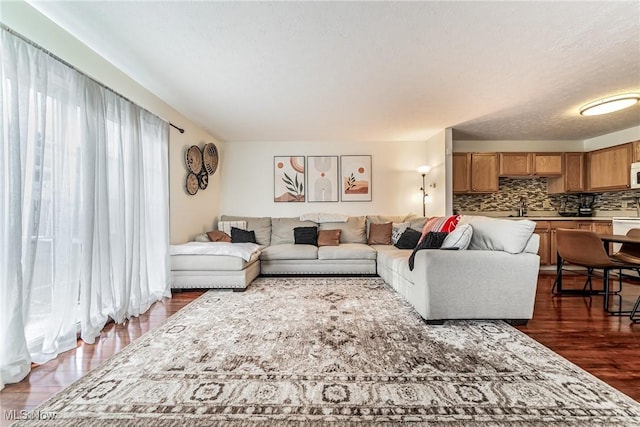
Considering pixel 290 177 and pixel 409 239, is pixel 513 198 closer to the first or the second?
pixel 409 239

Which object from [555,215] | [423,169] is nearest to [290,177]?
[423,169]

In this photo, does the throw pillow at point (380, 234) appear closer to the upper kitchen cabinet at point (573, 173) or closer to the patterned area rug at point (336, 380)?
the patterned area rug at point (336, 380)

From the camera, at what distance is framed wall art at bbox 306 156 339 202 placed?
5.47 meters

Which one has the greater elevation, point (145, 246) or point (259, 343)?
point (145, 246)

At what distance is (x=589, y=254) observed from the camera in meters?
3.02

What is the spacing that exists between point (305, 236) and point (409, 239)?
1.68 m

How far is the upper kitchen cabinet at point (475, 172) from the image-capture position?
17.2ft

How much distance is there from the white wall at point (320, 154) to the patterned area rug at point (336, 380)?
3.11m

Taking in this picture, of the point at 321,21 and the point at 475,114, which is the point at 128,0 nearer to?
the point at 321,21

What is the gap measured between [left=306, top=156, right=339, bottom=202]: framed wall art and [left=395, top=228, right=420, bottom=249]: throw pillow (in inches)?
61.8

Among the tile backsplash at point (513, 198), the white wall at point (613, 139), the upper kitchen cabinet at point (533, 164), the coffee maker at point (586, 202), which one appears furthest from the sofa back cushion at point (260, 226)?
the white wall at point (613, 139)

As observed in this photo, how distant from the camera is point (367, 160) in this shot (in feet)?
18.0

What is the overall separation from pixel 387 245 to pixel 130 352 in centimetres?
376

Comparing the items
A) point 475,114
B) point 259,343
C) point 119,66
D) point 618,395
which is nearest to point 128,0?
point 119,66
